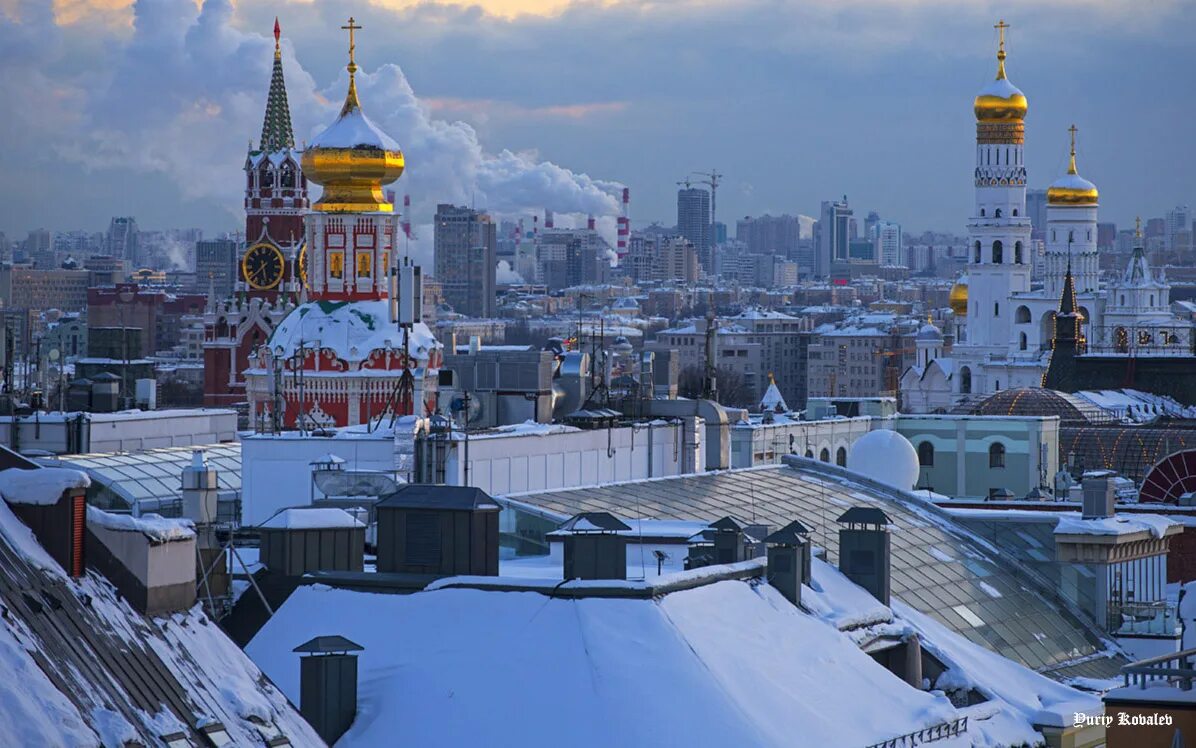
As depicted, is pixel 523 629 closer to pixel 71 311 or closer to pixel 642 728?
pixel 642 728

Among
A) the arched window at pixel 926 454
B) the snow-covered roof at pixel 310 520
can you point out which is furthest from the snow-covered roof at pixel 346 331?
A: the snow-covered roof at pixel 310 520

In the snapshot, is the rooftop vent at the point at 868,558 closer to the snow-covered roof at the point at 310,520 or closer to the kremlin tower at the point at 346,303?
the snow-covered roof at the point at 310,520

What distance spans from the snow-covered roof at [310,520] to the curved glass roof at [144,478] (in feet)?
35.7

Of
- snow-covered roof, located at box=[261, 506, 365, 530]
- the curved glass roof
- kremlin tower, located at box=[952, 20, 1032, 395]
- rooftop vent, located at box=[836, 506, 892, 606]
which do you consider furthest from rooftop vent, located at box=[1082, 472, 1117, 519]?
kremlin tower, located at box=[952, 20, 1032, 395]

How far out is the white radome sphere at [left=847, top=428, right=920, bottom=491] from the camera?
122 ft

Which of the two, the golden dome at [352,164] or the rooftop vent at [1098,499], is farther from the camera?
the golden dome at [352,164]

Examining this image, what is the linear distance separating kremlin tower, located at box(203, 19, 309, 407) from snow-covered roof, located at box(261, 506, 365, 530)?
61271 millimetres

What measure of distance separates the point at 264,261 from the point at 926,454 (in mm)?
36196

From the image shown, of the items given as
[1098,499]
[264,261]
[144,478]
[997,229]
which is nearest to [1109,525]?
[1098,499]

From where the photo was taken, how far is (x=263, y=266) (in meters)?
83.2

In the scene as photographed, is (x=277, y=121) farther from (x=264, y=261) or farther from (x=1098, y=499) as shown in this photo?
(x=1098, y=499)

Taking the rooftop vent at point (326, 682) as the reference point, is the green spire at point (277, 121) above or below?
above

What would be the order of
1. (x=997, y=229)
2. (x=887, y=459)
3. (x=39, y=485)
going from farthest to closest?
(x=997, y=229) → (x=887, y=459) → (x=39, y=485)

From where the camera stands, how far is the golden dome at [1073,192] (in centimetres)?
11756
